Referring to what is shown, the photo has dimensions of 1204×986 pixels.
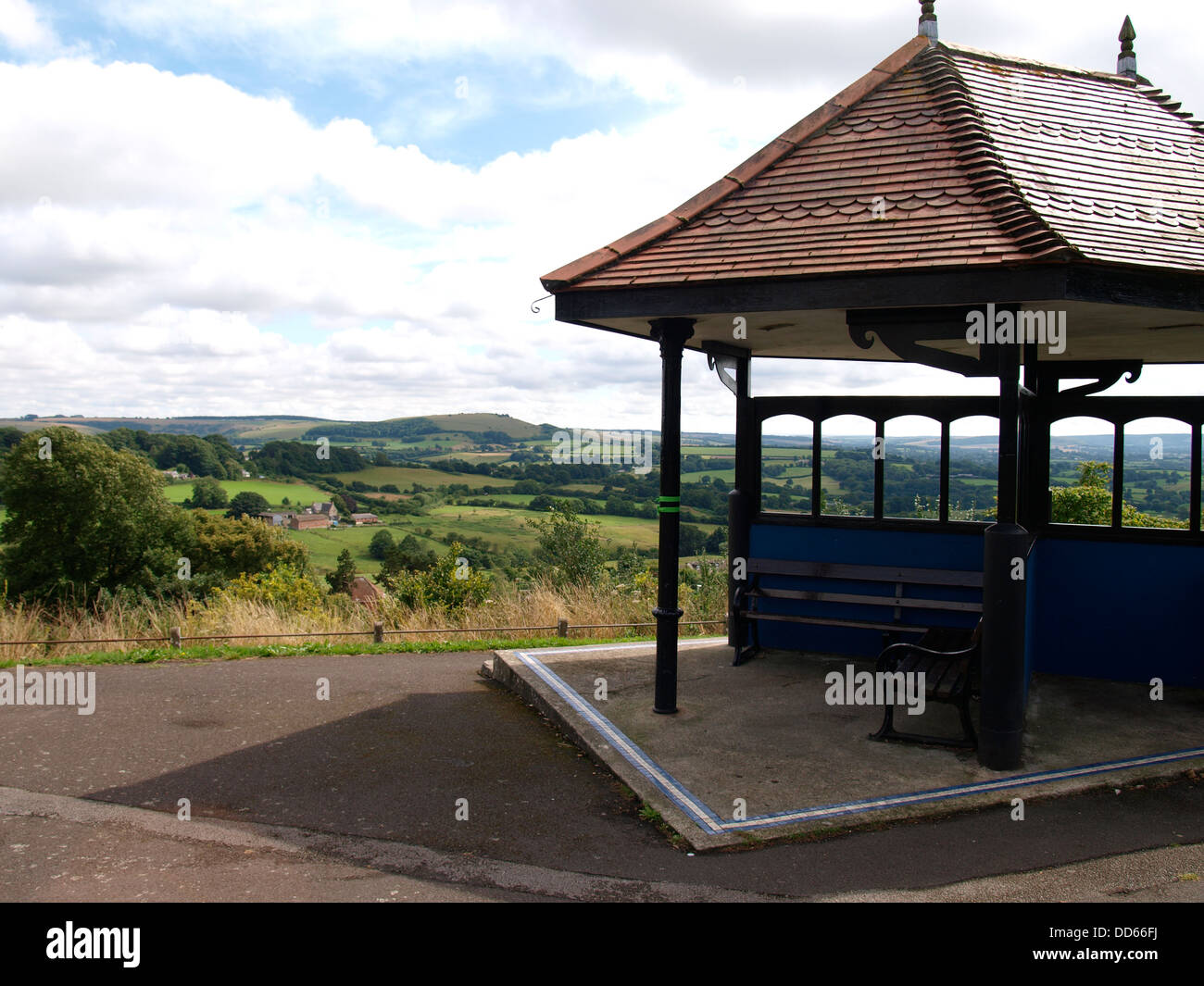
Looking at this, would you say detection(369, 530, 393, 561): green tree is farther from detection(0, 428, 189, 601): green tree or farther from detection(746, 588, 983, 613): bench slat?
detection(746, 588, 983, 613): bench slat

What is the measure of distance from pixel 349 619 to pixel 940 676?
7.89 m

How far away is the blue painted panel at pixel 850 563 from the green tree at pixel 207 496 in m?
39.6

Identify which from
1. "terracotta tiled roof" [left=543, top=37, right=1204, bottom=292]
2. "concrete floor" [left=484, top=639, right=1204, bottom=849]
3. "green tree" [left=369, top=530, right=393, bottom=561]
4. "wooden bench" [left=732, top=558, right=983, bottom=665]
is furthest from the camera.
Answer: "green tree" [left=369, top=530, right=393, bottom=561]

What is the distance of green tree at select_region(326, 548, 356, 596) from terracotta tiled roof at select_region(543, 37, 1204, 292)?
90.8ft

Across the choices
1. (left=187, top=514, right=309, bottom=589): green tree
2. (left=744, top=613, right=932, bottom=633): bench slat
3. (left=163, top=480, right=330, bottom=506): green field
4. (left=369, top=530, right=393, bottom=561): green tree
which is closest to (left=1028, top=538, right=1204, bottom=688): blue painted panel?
(left=744, top=613, right=932, bottom=633): bench slat

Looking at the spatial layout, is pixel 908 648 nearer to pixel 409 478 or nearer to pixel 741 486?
pixel 741 486

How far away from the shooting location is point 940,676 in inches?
250

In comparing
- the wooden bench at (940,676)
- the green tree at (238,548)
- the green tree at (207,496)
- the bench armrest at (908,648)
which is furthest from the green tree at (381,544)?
the bench armrest at (908,648)

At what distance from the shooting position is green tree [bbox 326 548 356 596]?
111ft

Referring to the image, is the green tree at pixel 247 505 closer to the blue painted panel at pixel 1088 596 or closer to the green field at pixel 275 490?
the green field at pixel 275 490

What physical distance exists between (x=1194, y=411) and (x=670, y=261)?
4.71 metres

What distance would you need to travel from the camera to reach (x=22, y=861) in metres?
4.47

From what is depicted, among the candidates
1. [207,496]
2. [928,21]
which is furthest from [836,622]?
[207,496]
